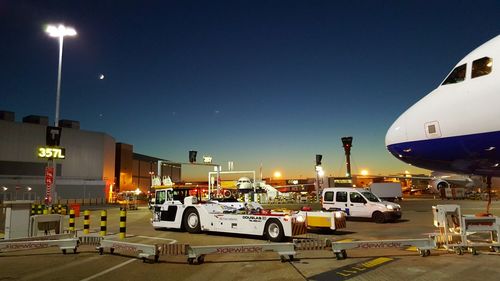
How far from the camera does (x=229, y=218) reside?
51.6 ft

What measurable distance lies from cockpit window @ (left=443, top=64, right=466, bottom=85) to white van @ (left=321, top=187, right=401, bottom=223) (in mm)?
14868

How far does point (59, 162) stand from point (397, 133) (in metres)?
68.6

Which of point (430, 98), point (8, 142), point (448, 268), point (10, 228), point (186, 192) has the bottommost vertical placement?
point (448, 268)

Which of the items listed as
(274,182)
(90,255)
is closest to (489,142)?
(90,255)

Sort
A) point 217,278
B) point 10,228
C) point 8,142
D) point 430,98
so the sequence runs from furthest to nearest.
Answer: point 8,142 → point 10,228 → point 217,278 → point 430,98

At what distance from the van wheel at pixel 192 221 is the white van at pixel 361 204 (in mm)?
8811

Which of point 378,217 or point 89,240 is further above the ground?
point 89,240

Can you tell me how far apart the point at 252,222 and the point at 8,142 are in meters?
60.6

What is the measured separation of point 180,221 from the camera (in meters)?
17.8

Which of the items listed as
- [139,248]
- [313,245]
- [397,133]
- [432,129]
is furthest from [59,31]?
[432,129]

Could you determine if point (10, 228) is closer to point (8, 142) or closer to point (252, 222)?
point (252, 222)

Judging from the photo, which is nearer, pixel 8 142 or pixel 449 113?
pixel 449 113

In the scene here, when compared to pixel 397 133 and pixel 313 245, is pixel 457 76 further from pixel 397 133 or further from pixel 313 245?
pixel 313 245

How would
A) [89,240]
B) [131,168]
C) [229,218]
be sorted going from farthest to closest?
[131,168]
[229,218]
[89,240]
